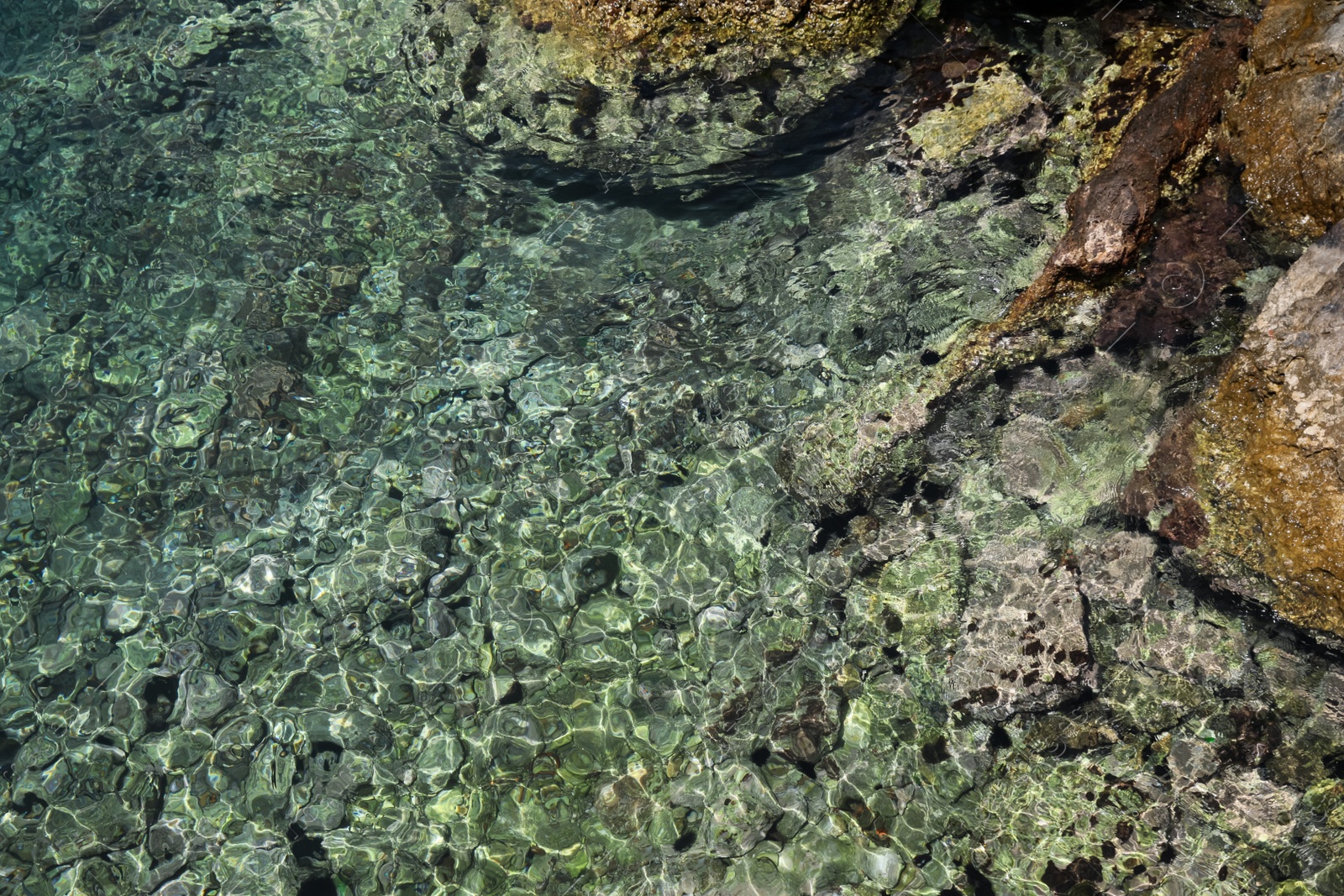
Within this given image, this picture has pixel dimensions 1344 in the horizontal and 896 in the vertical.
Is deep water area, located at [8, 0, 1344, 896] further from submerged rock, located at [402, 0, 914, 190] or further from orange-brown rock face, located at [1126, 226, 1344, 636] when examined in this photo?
orange-brown rock face, located at [1126, 226, 1344, 636]

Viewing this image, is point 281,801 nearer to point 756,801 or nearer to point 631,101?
point 756,801

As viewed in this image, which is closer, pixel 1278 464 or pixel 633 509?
pixel 1278 464

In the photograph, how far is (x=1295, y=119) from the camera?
407 cm

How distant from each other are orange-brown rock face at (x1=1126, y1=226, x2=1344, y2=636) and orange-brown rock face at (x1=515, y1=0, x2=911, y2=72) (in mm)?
2859

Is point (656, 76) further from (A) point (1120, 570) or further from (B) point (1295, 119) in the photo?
(A) point (1120, 570)

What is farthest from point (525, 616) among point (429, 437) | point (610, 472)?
point (429, 437)

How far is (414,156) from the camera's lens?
608 cm

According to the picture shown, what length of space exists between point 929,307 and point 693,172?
6.03ft

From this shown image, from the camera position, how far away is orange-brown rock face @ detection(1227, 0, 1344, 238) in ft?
12.9

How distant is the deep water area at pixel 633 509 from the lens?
3.81 meters

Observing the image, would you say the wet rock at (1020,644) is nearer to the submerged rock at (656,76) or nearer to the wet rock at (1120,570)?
the wet rock at (1120,570)

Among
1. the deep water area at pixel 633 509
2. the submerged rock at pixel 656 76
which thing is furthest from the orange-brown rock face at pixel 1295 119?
the submerged rock at pixel 656 76

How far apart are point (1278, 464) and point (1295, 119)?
1.79m

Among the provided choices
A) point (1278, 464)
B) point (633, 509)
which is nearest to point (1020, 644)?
point (1278, 464)
